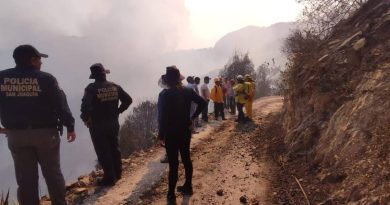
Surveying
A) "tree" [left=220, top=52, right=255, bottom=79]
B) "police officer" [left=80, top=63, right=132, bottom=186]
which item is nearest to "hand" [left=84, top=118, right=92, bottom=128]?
"police officer" [left=80, top=63, right=132, bottom=186]

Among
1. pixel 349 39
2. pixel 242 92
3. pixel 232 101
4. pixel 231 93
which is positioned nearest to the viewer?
pixel 349 39

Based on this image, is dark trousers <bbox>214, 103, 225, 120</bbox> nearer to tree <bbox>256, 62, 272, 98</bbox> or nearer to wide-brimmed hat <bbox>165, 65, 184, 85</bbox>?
wide-brimmed hat <bbox>165, 65, 184, 85</bbox>

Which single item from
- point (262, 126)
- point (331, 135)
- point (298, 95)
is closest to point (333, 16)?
point (262, 126)

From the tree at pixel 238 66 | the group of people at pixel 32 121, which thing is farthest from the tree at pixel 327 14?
the tree at pixel 238 66

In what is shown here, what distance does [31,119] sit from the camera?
5.29 meters

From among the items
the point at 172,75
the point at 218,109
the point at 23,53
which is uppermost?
the point at 23,53

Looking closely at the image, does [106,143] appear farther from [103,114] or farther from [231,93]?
[231,93]

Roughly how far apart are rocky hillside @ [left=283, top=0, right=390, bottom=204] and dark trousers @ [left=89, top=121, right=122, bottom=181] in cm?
358

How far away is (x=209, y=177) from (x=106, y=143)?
6.96ft

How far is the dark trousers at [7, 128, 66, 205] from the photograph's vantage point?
5.29 meters

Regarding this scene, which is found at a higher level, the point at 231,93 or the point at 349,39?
the point at 349,39

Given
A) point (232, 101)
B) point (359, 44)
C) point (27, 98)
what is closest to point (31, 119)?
point (27, 98)

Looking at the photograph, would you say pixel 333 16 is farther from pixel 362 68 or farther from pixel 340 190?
pixel 340 190

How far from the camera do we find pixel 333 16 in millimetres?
15250
